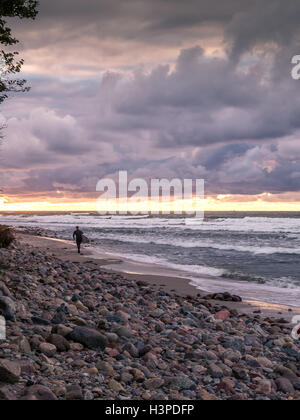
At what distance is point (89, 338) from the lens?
5.57 m

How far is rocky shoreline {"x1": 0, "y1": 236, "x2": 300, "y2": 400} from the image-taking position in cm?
446

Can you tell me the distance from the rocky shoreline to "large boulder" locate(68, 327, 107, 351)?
0.05 ft

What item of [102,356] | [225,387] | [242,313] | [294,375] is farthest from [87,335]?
[242,313]

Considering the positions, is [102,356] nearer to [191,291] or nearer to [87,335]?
[87,335]

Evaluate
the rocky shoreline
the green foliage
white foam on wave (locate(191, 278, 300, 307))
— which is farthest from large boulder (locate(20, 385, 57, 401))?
the green foliage

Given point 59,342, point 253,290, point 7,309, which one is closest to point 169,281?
point 253,290

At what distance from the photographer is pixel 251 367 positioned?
5879 mm

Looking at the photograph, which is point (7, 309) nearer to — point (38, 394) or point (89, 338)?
point (89, 338)

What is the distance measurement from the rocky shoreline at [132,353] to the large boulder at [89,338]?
0.05ft

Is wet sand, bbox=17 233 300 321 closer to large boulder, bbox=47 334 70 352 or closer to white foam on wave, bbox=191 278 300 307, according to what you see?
white foam on wave, bbox=191 278 300 307

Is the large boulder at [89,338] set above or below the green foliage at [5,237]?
below

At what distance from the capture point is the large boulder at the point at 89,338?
5523 mm

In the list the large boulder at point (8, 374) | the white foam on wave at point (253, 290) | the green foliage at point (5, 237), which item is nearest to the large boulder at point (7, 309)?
the large boulder at point (8, 374)

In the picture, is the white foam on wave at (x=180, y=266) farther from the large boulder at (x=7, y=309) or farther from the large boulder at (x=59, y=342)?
the large boulder at (x=59, y=342)
